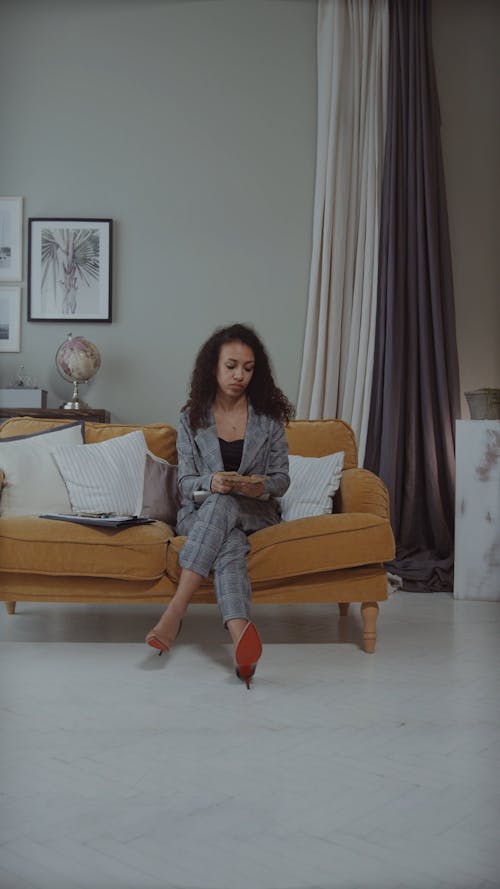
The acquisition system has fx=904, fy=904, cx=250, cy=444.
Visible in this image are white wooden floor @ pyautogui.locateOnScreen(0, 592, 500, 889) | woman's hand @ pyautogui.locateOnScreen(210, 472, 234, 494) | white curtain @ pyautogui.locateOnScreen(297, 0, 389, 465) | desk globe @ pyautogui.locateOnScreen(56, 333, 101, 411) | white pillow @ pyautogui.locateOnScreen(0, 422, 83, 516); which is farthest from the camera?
white curtain @ pyautogui.locateOnScreen(297, 0, 389, 465)

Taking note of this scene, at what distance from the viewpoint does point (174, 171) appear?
4.47 m

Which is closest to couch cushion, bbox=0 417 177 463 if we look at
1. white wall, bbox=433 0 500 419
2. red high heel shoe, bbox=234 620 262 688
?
red high heel shoe, bbox=234 620 262 688

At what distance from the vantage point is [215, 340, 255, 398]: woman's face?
9.56ft

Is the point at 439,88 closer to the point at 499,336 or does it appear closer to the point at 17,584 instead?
the point at 499,336

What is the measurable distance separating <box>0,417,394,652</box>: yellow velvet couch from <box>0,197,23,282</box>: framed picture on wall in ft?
6.69

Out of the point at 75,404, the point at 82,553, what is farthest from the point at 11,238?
the point at 82,553

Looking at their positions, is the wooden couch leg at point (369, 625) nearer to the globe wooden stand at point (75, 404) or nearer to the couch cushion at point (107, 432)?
the couch cushion at point (107, 432)

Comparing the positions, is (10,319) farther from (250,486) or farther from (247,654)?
(247,654)

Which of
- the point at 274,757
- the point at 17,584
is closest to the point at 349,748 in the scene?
the point at 274,757

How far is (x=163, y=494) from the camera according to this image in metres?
3.16

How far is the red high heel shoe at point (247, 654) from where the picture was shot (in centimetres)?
234

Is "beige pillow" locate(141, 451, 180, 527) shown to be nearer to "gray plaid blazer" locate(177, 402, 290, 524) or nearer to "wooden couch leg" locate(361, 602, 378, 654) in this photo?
"gray plaid blazer" locate(177, 402, 290, 524)

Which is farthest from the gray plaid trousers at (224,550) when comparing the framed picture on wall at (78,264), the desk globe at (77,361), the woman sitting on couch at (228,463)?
the framed picture on wall at (78,264)

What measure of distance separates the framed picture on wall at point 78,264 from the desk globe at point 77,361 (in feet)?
0.84
